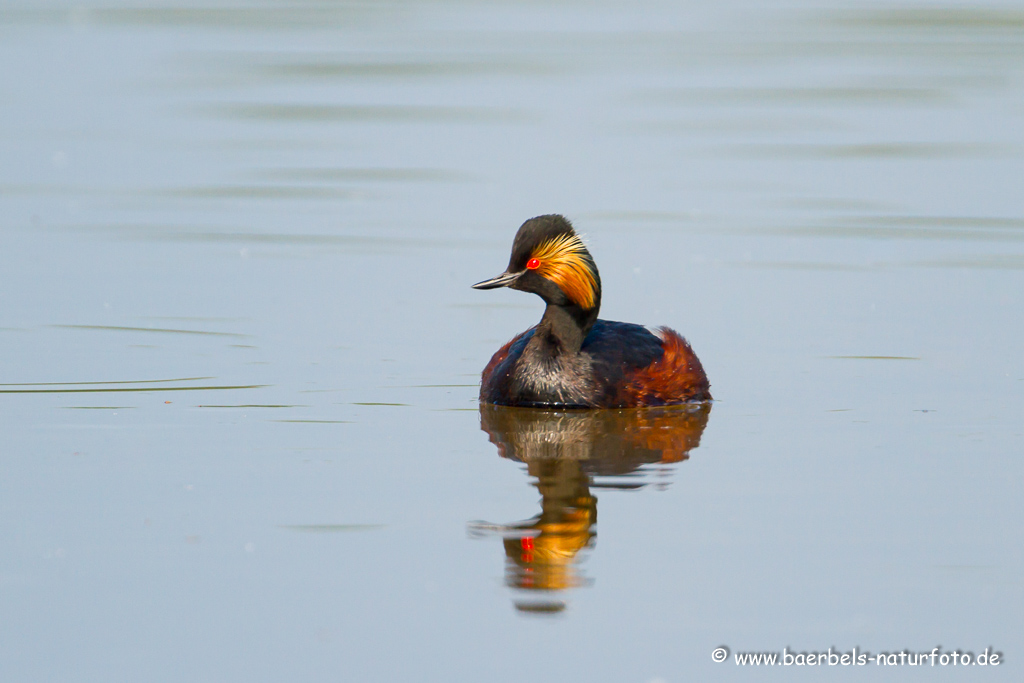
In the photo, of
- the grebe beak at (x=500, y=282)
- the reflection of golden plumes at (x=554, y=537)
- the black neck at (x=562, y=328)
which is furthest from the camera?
the black neck at (x=562, y=328)

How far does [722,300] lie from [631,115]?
8665mm

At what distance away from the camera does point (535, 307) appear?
12547 millimetres

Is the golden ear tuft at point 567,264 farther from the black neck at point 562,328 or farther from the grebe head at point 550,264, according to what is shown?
the black neck at point 562,328

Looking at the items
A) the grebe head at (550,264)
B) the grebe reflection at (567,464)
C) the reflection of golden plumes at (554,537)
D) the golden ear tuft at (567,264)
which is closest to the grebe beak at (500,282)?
the grebe head at (550,264)

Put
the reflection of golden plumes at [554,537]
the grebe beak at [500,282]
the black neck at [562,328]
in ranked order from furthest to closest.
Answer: the black neck at [562,328]
the grebe beak at [500,282]
the reflection of golden plumes at [554,537]

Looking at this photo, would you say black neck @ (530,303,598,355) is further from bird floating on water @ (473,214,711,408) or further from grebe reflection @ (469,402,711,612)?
grebe reflection @ (469,402,711,612)

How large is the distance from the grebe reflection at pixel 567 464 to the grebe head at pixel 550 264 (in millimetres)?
740

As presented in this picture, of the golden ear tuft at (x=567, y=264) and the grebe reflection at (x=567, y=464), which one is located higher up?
the golden ear tuft at (x=567, y=264)

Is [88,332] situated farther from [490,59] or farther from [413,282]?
[490,59]

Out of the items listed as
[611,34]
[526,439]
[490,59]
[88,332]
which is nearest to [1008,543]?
[526,439]

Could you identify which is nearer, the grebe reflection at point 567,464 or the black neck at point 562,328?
the grebe reflection at point 567,464

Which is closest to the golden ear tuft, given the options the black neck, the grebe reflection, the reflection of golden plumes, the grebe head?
the grebe head

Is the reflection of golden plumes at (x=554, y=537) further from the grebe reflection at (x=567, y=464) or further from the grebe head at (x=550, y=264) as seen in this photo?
the grebe head at (x=550, y=264)

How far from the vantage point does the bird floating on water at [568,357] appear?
9.60 m
